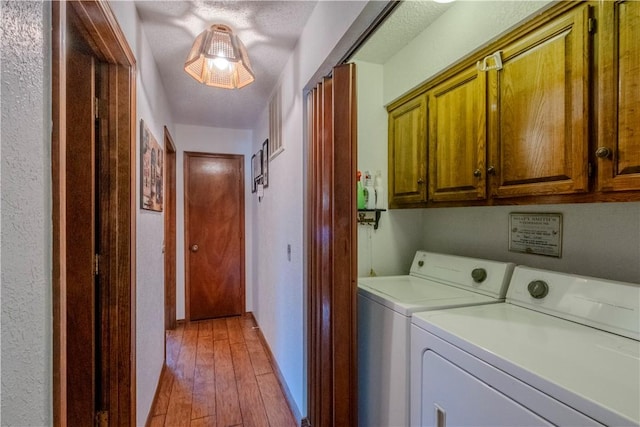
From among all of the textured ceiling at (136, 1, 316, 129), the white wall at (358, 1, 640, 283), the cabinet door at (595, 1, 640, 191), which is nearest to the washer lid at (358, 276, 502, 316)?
the white wall at (358, 1, 640, 283)

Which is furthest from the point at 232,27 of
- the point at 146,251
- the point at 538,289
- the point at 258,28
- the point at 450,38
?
the point at 538,289

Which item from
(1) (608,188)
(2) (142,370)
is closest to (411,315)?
(1) (608,188)

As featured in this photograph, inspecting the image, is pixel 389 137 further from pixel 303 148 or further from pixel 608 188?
pixel 608 188

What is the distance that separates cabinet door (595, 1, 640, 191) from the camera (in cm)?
93

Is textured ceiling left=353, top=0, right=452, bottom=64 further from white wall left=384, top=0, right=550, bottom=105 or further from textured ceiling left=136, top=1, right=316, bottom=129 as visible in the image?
textured ceiling left=136, top=1, right=316, bottom=129

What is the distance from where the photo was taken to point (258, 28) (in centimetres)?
182

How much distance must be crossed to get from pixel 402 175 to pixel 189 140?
2.84 meters

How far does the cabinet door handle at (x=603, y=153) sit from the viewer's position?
3.27 feet

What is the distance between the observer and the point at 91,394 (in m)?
1.43

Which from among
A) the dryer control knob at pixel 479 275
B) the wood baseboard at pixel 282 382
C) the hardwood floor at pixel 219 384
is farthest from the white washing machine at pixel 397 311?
the hardwood floor at pixel 219 384

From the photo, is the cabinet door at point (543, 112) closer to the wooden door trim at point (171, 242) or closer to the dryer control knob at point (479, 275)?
the dryer control knob at point (479, 275)

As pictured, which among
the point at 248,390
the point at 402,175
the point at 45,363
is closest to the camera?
the point at 45,363

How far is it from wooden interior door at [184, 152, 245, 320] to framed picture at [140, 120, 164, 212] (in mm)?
1480

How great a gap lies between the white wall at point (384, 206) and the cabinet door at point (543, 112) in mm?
756
